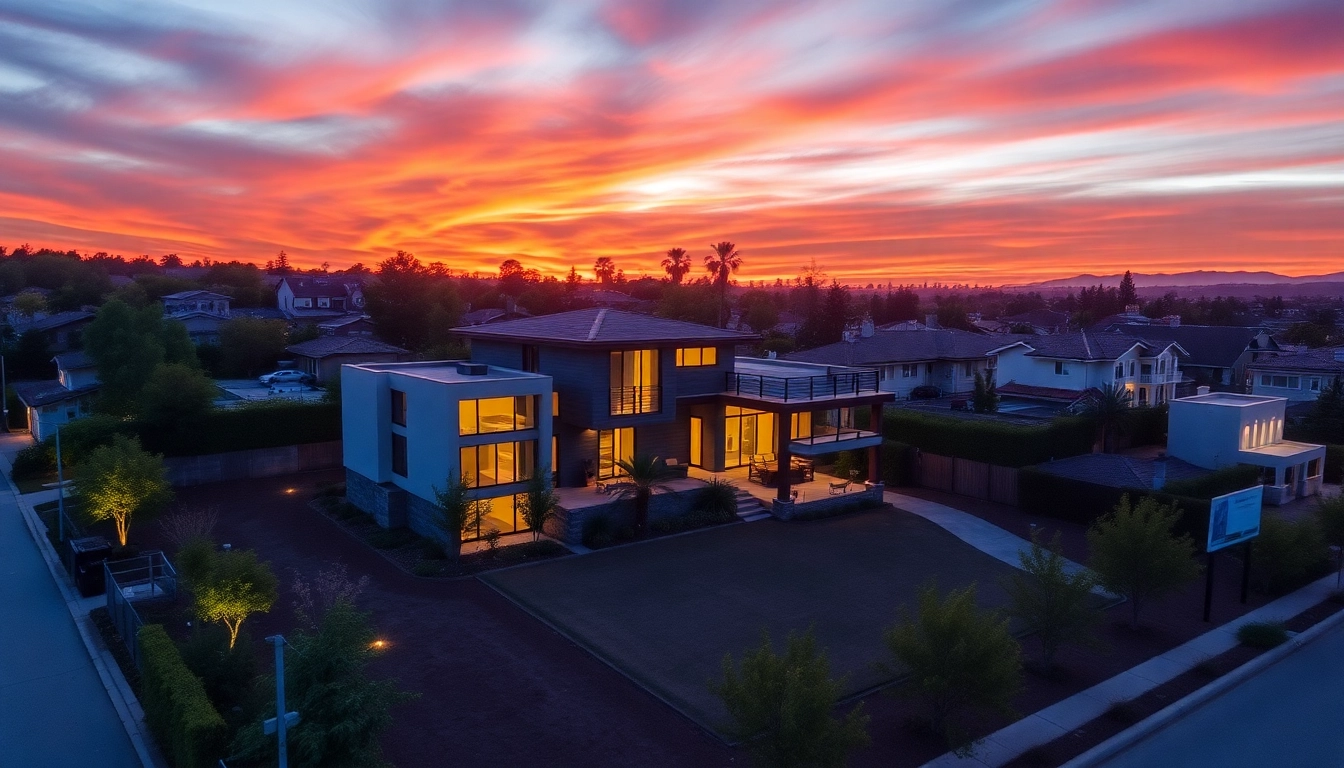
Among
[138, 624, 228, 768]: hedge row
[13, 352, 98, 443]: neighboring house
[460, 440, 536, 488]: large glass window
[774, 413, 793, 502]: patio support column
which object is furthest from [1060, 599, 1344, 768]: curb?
[13, 352, 98, 443]: neighboring house

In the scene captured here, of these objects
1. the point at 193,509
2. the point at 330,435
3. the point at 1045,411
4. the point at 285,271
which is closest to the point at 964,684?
the point at 193,509

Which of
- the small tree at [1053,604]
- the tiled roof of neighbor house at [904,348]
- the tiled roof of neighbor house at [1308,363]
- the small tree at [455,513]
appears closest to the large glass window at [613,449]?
the small tree at [455,513]

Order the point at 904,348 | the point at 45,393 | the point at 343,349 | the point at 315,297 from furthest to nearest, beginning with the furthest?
the point at 315,297 < the point at 343,349 < the point at 904,348 < the point at 45,393

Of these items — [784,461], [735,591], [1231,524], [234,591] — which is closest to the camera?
[234,591]

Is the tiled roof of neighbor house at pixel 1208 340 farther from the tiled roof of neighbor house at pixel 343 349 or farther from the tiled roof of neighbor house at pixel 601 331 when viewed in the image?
the tiled roof of neighbor house at pixel 343 349

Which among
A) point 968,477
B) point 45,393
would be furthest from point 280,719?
point 45,393

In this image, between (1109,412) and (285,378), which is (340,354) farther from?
(1109,412)

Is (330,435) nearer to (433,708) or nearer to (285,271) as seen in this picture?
(433,708)

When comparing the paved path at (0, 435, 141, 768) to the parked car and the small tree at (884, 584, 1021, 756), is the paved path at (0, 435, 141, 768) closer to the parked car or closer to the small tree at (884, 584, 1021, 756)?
the small tree at (884, 584, 1021, 756)
